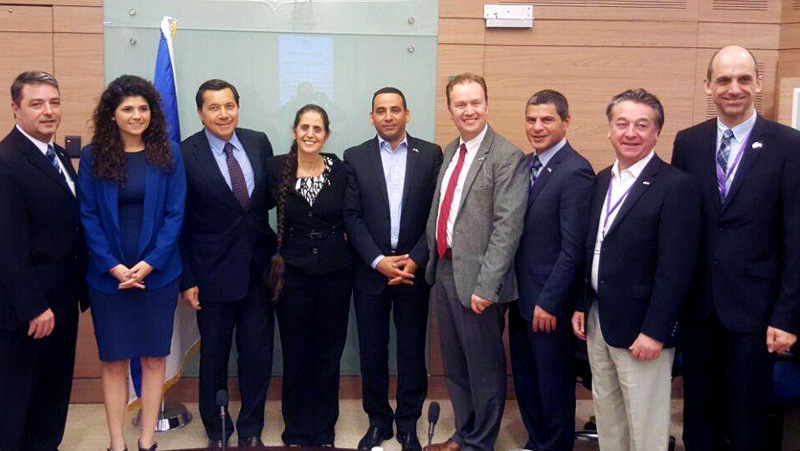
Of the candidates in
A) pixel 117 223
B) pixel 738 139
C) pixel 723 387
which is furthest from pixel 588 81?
pixel 117 223

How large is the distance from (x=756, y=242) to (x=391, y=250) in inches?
68.8

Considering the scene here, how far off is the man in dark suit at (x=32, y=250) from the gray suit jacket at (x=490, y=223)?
6.08ft

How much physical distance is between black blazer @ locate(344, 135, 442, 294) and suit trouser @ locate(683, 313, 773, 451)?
4.63 feet

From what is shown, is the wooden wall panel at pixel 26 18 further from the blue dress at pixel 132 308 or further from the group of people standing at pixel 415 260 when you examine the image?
the blue dress at pixel 132 308

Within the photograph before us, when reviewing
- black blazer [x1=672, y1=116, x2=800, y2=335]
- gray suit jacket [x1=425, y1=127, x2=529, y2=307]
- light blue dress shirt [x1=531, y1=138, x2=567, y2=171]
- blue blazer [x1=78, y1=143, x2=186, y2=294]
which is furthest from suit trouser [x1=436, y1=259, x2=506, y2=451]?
blue blazer [x1=78, y1=143, x2=186, y2=294]

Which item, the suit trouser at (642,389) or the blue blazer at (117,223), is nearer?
the suit trouser at (642,389)

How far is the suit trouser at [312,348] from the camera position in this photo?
3.83 m

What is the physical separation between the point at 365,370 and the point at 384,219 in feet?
2.80

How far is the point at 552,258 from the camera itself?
3.46 meters

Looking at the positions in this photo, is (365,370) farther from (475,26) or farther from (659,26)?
(659,26)

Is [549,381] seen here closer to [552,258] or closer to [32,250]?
[552,258]

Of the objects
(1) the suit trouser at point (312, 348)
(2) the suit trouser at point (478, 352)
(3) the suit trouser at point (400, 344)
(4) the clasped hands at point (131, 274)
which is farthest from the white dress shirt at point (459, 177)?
(4) the clasped hands at point (131, 274)

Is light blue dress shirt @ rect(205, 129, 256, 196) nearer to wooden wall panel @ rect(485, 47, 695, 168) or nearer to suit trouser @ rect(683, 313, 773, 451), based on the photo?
wooden wall panel @ rect(485, 47, 695, 168)

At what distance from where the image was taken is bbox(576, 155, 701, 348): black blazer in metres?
2.85
